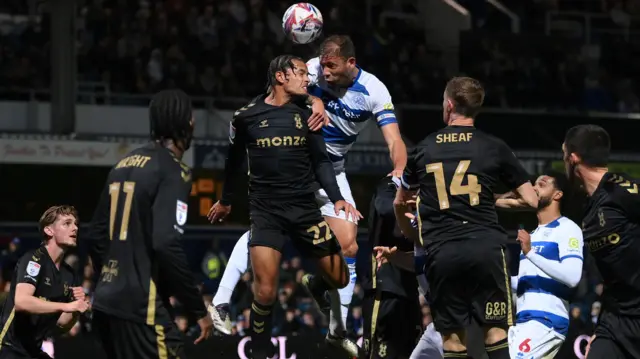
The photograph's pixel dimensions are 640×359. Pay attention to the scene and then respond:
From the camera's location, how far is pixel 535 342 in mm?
9641

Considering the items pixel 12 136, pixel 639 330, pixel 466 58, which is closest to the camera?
pixel 639 330

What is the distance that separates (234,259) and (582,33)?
57.4 feet

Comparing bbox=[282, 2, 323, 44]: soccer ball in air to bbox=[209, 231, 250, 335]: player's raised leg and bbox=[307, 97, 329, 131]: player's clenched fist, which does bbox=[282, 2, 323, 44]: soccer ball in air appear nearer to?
bbox=[307, 97, 329, 131]: player's clenched fist

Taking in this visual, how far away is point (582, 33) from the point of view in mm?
26094

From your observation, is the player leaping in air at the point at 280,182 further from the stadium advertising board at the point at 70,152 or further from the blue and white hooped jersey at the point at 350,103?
the stadium advertising board at the point at 70,152

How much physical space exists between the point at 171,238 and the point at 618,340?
113 inches

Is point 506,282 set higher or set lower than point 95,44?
lower

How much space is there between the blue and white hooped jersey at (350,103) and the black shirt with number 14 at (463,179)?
2088mm

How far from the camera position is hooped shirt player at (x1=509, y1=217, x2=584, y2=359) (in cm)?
957

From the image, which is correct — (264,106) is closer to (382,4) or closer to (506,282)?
(506,282)

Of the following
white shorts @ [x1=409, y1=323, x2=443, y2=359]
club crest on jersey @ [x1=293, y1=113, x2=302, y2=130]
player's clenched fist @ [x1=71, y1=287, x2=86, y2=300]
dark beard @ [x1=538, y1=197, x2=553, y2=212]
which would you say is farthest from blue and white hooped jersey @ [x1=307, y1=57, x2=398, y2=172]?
player's clenched fist @ [x1=71, y1=287, x2=86, y2=300]

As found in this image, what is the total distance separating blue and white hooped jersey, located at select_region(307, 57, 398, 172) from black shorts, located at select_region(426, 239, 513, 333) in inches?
93.4

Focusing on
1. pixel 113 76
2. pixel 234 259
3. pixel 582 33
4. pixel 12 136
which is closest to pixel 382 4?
pixel 582 33

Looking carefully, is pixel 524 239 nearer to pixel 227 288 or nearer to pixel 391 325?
pixel 391 325
